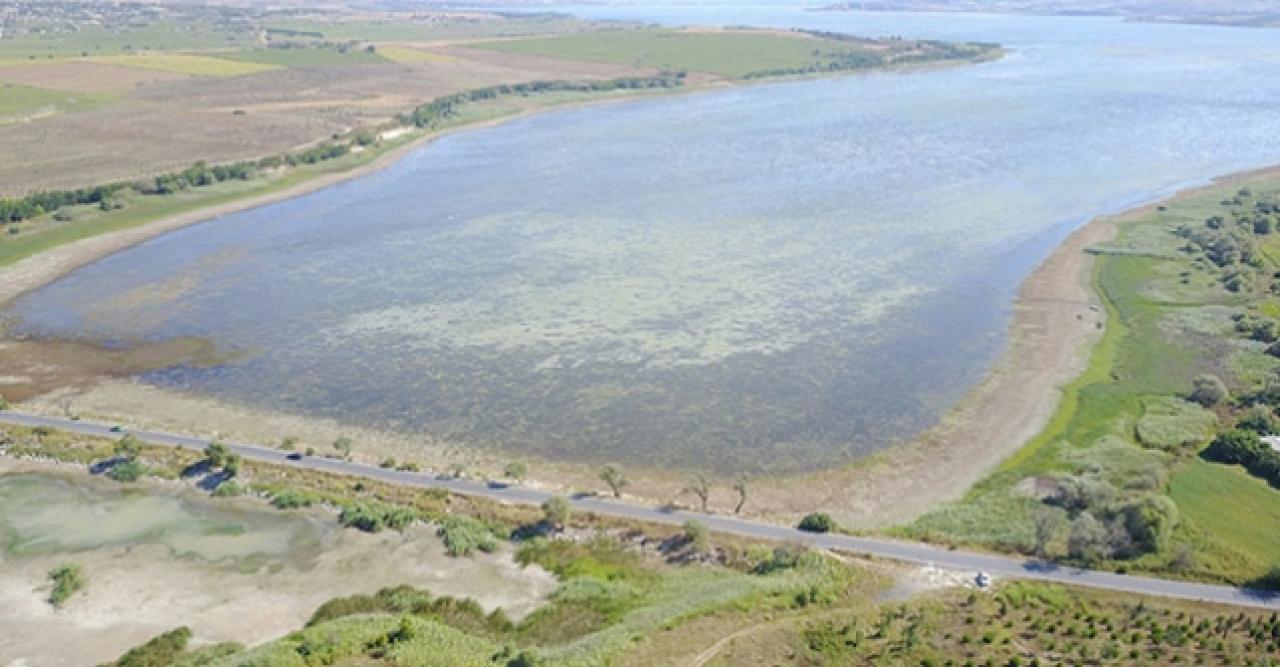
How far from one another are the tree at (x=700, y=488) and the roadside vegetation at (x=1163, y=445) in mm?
7511

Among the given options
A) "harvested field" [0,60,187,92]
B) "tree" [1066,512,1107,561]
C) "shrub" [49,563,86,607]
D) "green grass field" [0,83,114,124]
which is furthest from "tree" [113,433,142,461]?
"harvested field" [0,60,187,92]

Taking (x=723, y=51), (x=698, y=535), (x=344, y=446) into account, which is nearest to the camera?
(x=698, y=535)

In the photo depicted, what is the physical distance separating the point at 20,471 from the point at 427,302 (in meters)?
24.9

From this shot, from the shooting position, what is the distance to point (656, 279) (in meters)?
63.0

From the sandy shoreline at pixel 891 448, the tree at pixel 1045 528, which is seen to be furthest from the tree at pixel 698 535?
the tree at pixel 1045 528

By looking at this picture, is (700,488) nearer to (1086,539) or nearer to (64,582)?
(1086,539)

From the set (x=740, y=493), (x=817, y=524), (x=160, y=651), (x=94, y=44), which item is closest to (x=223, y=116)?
(x=94, y=44)

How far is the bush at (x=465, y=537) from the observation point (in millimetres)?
34156

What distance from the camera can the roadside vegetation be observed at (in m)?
32.8

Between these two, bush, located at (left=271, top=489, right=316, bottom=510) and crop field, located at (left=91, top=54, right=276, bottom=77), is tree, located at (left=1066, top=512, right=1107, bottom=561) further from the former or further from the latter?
crop field, located at (left=91, top=54, right=276, bottom=77)

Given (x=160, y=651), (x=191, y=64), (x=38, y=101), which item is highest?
(x=191, y=64)

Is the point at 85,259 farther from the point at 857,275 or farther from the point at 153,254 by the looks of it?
the point at 857,275

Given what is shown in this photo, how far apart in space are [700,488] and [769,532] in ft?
15.2

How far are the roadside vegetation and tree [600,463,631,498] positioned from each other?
1093 cm
